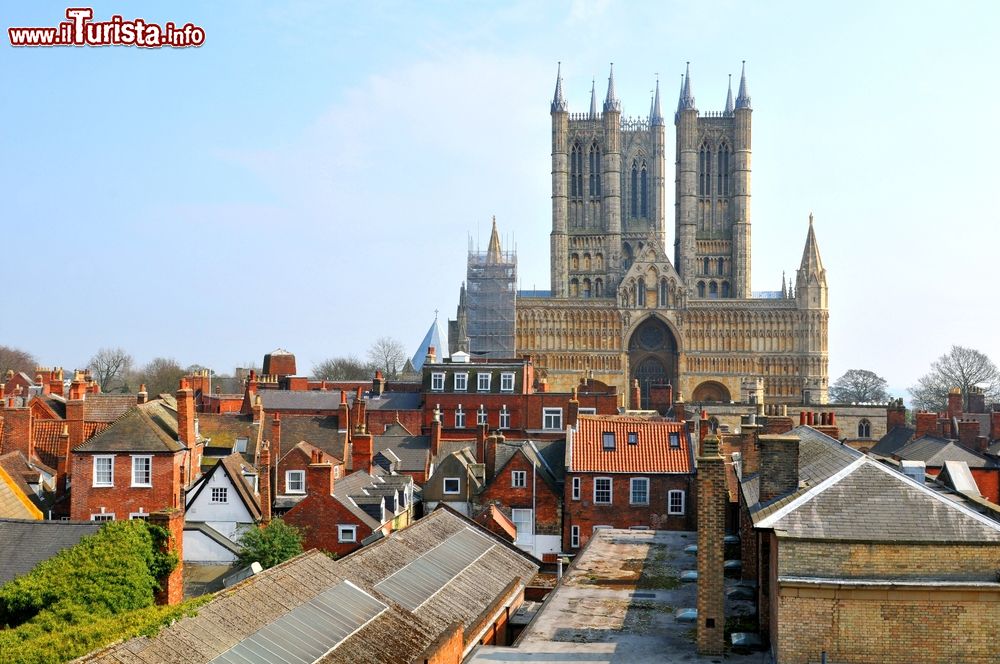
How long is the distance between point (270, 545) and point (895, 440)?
37.1m

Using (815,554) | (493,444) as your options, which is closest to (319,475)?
(493,444)

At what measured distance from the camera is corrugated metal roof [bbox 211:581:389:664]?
17.0 meters

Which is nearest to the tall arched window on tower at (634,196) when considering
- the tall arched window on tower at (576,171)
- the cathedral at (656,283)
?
the cathedral at (656,283)

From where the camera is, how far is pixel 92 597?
2273 cm

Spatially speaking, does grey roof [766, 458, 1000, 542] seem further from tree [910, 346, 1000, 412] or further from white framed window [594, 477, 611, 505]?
tree [910, 346, 1000, 412]

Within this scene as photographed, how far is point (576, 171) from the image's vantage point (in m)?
121

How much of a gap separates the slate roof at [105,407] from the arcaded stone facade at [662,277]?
65.3 m

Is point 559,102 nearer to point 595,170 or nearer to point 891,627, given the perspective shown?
point 595,170

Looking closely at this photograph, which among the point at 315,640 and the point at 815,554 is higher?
the point at 815,554

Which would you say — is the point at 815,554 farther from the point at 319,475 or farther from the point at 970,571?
the point at 319,475

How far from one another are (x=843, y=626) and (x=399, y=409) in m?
45.8

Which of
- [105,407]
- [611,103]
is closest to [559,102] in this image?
[611,103]

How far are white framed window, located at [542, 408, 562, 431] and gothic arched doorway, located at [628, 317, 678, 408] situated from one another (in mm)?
53462

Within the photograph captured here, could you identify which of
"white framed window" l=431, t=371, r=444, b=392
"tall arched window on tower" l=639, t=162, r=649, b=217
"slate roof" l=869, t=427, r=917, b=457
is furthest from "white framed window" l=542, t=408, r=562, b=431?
"tall arched window on tower" l=639, t=162, r=649, b=217
